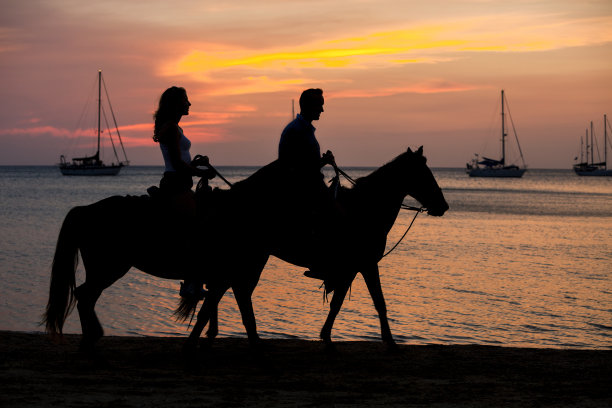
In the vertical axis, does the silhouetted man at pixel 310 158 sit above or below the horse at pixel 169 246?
above

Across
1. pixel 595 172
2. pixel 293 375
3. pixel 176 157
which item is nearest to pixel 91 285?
pixel 176 157

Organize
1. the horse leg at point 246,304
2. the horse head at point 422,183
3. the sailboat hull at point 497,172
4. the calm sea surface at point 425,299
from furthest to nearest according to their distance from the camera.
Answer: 1. the sailboat hull at point 497,172
2. the calm sea surface at point 425,299
3. the horse head at point 422,183
4. the horse leg at point 246,304

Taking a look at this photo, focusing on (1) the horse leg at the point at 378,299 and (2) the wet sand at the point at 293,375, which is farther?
(1) the horse leg at the point at 378,299

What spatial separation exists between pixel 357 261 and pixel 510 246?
20792 mm

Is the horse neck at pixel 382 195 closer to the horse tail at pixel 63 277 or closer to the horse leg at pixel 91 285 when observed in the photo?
the horse leg at pixel 91 285

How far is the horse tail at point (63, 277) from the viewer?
24.5 ft

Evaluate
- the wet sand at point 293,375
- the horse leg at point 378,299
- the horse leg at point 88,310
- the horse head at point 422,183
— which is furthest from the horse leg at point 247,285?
the horse head at point 422,183

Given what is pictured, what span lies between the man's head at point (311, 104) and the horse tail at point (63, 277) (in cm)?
275

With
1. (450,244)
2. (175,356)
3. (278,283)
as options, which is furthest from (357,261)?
(450,244)

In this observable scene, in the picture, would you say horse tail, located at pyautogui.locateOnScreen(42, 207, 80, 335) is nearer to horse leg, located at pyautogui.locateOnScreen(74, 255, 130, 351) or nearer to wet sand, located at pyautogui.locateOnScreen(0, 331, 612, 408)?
horse leg, located at pyautogui.locateOnScreen(74, 255, 130, 351)

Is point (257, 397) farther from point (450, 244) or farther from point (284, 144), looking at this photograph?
point (450, 244)

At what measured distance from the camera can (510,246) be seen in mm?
28109

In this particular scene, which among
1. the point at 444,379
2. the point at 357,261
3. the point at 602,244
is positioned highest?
the point at 357,261

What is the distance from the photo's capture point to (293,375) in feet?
23.6
